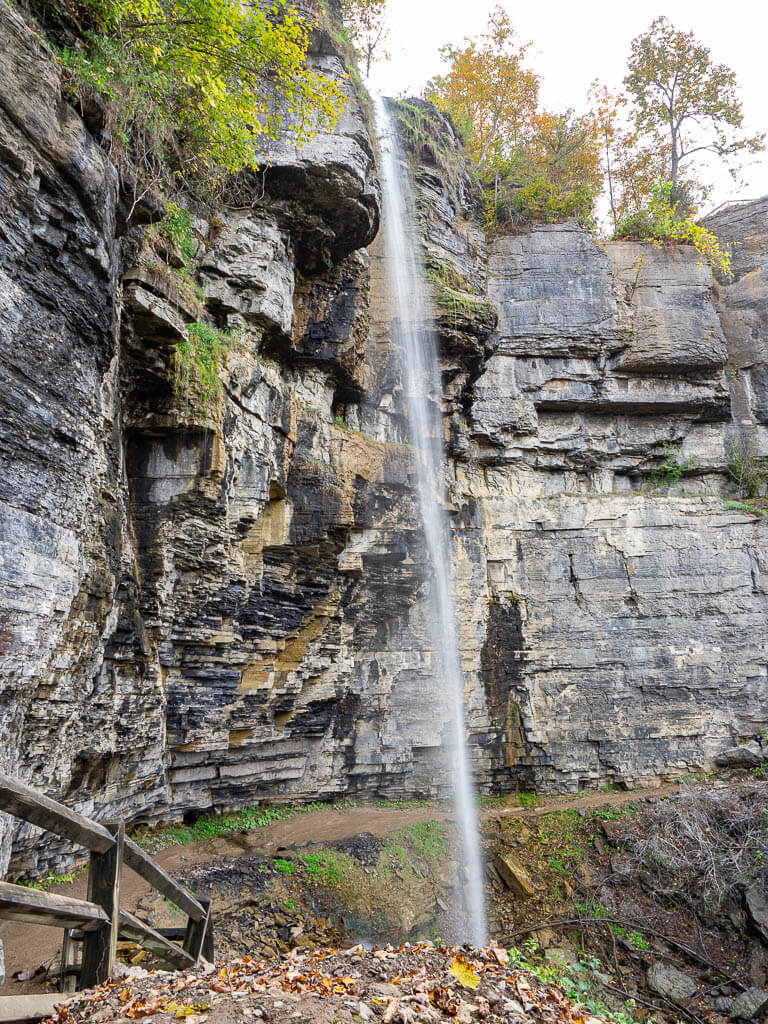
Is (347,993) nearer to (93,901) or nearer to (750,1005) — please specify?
(93,901)

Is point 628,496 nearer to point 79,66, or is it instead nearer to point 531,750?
point 531,750

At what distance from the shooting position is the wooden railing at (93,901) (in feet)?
8.39

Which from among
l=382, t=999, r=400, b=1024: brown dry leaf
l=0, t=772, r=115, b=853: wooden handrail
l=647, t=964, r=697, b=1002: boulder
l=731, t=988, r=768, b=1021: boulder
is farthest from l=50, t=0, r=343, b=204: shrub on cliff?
l=731, t=988, r=768, b=1021: boulder

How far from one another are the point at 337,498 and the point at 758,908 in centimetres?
1013

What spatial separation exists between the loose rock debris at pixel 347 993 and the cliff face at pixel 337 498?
252 centimetres

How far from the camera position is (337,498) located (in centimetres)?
1154

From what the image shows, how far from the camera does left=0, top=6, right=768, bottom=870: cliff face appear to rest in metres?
5.85

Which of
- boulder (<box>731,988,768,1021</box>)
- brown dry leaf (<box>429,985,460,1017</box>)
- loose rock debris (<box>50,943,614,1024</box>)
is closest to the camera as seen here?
loose rock debris (<box>50,943,614,1024</box>)

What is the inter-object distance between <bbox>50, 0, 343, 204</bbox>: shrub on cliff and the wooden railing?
659 centimetres

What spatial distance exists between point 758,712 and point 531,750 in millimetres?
5637

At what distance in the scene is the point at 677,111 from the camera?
19750mm

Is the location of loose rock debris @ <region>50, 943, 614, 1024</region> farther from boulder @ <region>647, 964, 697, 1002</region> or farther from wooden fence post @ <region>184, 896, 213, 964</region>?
boulder @ <region>647, 964, 697, 1002</region>

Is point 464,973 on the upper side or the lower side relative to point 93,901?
lower

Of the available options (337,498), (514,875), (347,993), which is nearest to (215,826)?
(514,875)
